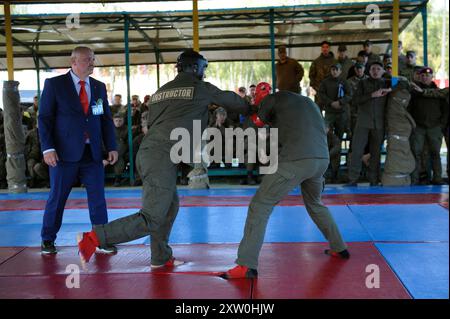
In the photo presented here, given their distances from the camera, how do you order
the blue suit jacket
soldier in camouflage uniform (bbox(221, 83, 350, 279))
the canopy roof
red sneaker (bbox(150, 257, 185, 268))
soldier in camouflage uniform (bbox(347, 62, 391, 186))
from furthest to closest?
the canopy roof
soldier in camouflage uniform (bbox(347, 62, 391, 186))
the blue suit jacket
red sneaker (bbox(150, 257, 185, 268))
soldier in camouflage uniform (bbox(221, 83, 350, 279))

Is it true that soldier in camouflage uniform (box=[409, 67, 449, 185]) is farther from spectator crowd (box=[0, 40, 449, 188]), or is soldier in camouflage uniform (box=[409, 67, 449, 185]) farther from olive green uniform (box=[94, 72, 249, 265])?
olive green uniform (box=[94, 72, 249, 265])

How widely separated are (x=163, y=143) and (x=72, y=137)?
1.30m

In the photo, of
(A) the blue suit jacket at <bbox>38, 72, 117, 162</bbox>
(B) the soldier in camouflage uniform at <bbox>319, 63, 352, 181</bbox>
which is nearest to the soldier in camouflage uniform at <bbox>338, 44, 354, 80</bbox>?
(B) the soldier in camouflage uniform at <bbox>319, 63, 352, 181</bbox>

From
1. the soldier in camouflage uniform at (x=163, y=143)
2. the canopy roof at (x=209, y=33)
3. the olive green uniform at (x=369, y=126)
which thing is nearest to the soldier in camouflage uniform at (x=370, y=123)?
the olive green uniform at (x=369, y=126)

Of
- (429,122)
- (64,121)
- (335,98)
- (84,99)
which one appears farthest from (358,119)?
(64,121)

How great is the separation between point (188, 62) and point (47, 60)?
39.9ft

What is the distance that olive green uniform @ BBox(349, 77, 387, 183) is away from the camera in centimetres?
935

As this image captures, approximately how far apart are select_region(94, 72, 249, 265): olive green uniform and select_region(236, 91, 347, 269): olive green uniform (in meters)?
0.37

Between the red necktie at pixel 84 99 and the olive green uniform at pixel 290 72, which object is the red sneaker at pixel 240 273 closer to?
the red necktie at pixel 84 99

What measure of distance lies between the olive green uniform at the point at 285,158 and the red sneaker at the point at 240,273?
1.6 inches

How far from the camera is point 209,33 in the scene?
508 inches

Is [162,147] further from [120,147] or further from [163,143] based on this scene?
[120,147]

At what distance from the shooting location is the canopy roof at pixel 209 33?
36.7 feet
